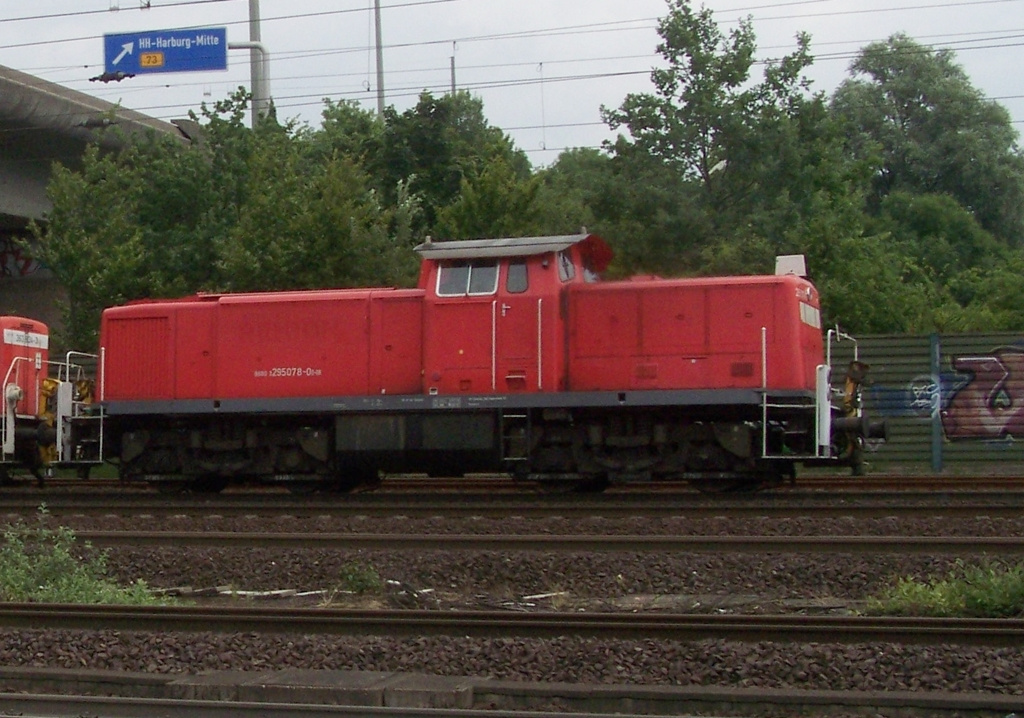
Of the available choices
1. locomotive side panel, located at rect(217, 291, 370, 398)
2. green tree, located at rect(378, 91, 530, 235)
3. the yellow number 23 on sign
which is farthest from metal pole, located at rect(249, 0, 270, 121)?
locomotive side panel, located at rect(217, 291, 370, 398)

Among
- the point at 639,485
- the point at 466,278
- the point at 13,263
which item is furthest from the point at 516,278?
the point at 13,263

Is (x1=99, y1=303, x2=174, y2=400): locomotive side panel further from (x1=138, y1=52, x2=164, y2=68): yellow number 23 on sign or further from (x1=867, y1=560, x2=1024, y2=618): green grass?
(x1=867, y1=560, x2=1024, y2=618): green grass

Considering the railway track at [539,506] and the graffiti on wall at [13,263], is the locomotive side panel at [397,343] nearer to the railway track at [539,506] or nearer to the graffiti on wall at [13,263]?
the railway track at [539,506]

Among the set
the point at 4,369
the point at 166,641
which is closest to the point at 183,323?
the point at 4,369

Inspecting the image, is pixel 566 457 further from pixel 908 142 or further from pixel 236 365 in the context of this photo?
pixel 908 142

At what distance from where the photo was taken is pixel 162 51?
24188mm

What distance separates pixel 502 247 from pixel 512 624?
26.2ft

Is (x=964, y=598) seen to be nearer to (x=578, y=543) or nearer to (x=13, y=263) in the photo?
(x=578, y=543)

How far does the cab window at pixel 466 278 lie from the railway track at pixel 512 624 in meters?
7.46

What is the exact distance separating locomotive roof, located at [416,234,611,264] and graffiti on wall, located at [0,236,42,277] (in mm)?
21147

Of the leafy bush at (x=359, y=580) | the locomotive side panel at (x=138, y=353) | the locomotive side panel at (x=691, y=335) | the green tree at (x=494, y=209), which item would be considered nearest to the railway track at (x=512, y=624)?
the leafy bush at (x=359, y=580)

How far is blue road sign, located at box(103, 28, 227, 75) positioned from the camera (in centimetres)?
2411

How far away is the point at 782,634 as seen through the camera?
22.9 feet

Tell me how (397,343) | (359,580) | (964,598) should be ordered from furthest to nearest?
(397,343)
(359,580)
(964,598)
